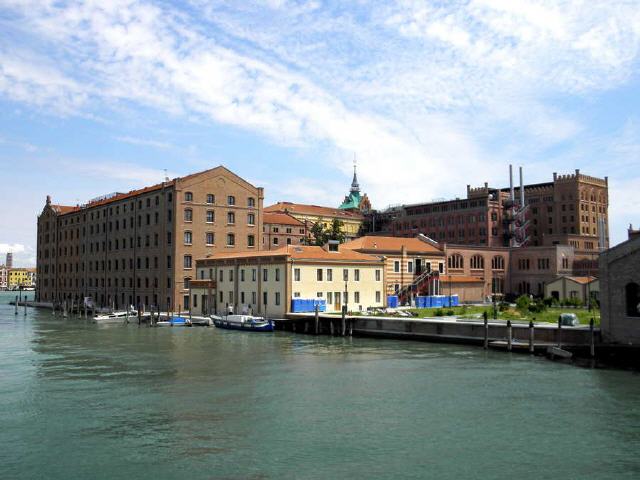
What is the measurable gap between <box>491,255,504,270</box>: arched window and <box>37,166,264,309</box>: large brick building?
136 feet

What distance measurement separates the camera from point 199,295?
278 feet

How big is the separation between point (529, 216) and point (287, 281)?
9723 centimetres

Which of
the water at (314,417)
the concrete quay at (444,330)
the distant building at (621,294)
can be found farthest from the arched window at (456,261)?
the distant building at (621,294)

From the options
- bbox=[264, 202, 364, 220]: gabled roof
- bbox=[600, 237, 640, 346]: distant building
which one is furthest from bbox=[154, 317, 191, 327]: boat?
bbox=[264, 202, 364, 220]: gabled roof

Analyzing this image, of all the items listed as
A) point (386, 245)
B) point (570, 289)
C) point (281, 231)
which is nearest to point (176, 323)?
point (386, 245)

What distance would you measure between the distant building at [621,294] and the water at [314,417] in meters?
5.56

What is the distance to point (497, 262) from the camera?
365ft

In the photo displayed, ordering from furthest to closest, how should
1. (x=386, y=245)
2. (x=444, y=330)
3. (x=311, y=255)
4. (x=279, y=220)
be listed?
(x=279, y=220) → (x=386, y=245) → (x=311, y=255) → (x=444, y=330)

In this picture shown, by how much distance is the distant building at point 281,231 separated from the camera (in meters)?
140

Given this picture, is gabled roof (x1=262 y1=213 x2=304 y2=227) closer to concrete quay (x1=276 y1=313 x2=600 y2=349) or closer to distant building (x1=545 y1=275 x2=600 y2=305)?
distant building (x1=545 y1=275 x2=600 y2=305)

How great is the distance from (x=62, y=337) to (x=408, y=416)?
4666cm

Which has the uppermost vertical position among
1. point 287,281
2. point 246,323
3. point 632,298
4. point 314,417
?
point 287,281

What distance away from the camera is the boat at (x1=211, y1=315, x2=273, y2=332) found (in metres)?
67.4

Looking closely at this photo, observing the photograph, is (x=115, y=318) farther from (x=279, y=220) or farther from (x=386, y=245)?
(x=279, y=220)
